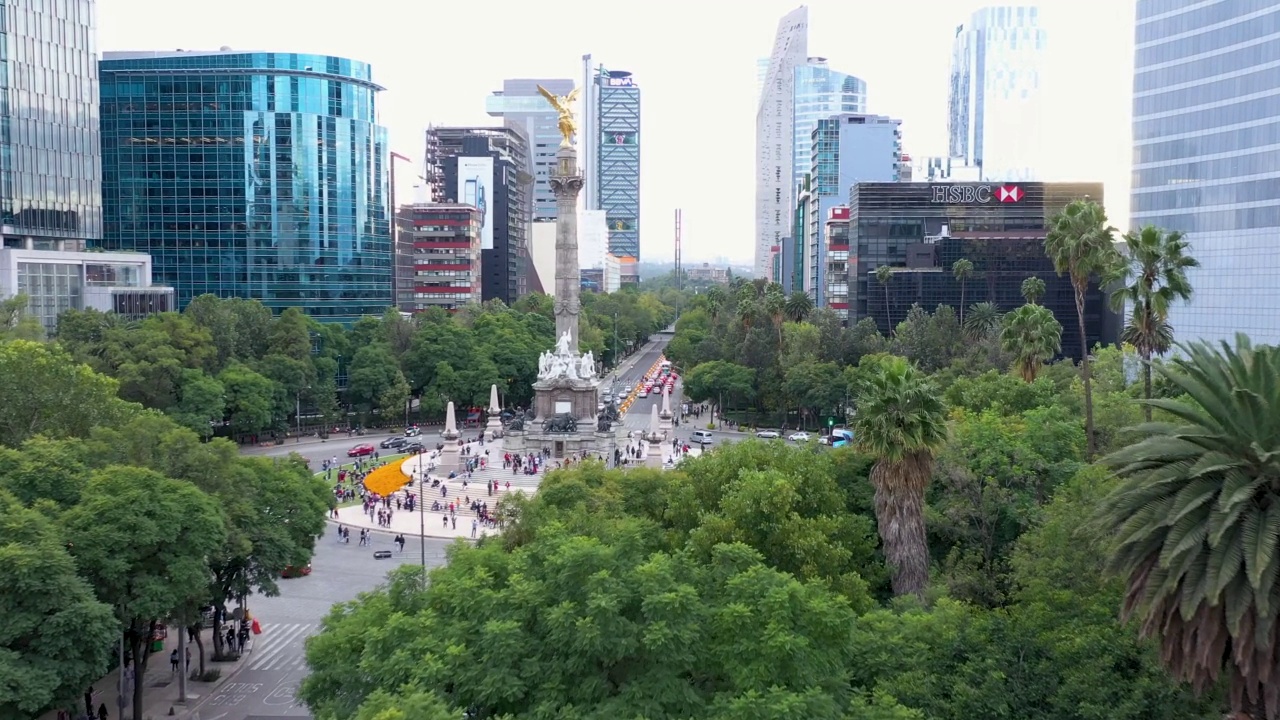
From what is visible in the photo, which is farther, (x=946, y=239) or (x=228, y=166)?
(x=228, y=166)

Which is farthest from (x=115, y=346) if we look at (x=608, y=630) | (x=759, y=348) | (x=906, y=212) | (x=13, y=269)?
(x=906, y=212)

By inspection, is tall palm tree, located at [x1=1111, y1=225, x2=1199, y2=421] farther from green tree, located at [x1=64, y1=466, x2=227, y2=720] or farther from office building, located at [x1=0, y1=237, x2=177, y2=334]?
office building, located at [x1=0, y1=237, x2=177, y2=334]

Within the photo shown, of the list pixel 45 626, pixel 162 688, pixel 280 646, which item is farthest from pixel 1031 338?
pixel 45 626

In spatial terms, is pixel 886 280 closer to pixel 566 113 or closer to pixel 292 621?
pixel 566 113

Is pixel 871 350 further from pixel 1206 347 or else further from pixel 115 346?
pixel 1206 347

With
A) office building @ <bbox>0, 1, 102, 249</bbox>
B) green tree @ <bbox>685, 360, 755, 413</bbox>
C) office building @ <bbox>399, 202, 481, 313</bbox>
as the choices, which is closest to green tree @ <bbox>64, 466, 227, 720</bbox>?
office building @ <bbox>0, 1, 102, 249</bbox>

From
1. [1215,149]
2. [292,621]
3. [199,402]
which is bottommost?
[292,621]

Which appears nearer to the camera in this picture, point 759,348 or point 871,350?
point 871,350
